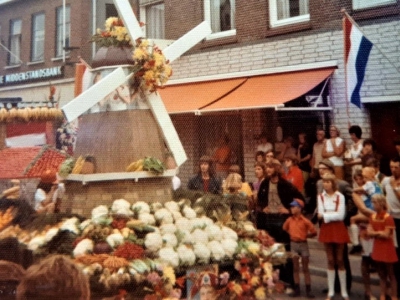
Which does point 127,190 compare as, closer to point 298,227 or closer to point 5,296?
point 298,227

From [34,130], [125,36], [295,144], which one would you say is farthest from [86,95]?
[295,144]

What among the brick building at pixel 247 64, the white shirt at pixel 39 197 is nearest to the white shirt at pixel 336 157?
the brick building at pixel 247 64

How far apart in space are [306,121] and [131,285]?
522 cm

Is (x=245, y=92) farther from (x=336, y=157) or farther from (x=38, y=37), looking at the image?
(x=38, y=37)

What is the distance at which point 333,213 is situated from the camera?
4898 millimetres

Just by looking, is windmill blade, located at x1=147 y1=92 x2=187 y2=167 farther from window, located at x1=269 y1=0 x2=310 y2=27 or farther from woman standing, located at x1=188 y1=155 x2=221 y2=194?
window, located at x1=269 y1=0 x2=310 y2=27

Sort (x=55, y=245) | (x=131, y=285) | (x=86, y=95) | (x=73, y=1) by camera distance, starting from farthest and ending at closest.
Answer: (x=73, y=1), (x=86, y=95), (x=55, y=245), (x=131, y=285)

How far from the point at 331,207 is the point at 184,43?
2.51 m

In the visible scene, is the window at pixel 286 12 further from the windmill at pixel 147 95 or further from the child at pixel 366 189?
the child at pixel 366 189

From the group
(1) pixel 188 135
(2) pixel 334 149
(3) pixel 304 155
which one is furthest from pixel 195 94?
(2) pixel 334 149

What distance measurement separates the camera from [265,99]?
24.7 feet

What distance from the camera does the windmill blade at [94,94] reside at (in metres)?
4.32

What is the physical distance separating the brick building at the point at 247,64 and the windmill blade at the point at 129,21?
7.20 feet

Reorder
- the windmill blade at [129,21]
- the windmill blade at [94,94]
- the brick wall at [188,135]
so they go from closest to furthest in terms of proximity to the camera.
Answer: the windmill blade at [94,94] → the windmill blade at [129,21] → the brick wall at [188,135]
